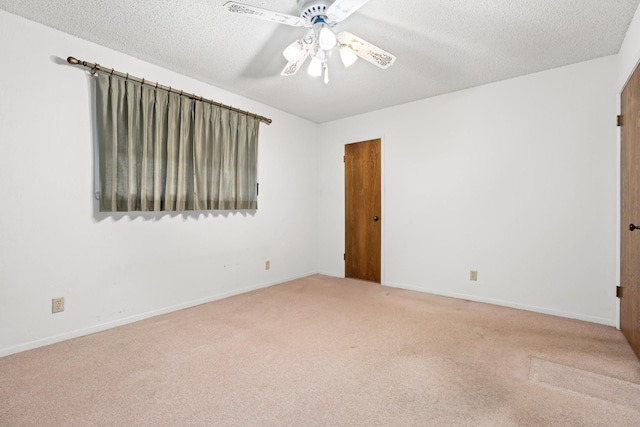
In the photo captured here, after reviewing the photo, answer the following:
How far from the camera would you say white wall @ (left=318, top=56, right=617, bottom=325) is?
2.74m

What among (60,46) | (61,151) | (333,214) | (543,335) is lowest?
(543,335)

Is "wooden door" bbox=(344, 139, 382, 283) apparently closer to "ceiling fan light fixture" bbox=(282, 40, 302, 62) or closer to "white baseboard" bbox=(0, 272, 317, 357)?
"white baseboard" bbox=(0, 272, 317, 357)

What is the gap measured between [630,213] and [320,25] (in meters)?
2.69

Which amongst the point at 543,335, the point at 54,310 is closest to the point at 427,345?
the point at 543,335

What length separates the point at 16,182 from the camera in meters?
2.16

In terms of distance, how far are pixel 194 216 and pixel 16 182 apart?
139 cm

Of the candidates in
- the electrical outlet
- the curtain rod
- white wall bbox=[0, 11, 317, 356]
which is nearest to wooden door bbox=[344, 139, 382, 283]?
the curtain rod

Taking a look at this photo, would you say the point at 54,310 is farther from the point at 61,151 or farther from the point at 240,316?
the point at 240,316

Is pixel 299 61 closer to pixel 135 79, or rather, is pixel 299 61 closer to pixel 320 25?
pixel 320 25

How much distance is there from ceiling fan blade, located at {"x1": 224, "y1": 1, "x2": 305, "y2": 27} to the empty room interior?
1 centimetres

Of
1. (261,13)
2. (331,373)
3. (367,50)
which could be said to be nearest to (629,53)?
(367,50)

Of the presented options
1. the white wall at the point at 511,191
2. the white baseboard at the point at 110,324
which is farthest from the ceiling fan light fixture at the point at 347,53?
the white baseboard at the point at 110,324

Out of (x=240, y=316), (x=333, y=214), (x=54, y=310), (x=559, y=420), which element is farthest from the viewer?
(x=333, y=214)

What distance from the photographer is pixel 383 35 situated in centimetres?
238
